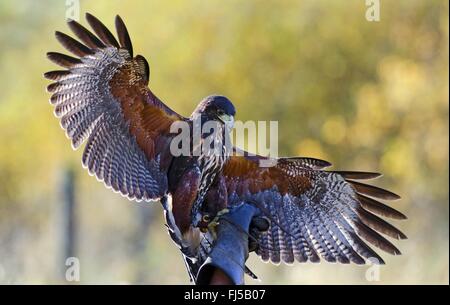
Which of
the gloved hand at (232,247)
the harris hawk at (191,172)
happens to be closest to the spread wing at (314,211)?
the harris hawk at (191,172)

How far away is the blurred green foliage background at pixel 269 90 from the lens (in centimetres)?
1766

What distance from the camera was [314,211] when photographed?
822cm

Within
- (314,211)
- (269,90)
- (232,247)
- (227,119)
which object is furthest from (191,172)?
(269,90)

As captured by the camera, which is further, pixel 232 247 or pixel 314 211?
pixel 314 211

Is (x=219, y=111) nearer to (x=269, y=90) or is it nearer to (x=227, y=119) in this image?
(x=227, y=119)

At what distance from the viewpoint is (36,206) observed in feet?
60.4

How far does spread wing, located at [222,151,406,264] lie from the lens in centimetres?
793

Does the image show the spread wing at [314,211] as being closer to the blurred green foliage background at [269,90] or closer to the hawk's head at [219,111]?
the hawk's head at [219,111]

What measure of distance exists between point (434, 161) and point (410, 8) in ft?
11.8

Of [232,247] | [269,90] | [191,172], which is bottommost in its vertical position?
[232,247]

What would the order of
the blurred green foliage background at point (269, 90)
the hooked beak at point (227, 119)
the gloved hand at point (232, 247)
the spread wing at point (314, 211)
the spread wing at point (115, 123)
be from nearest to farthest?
the gloved hand at point (232, 247)
the hooked beak at point (227, 119)
the spread wing at point (115, 123)
the spread wing at point (314, 211)
the blurred green foliage background at point (269, 90)

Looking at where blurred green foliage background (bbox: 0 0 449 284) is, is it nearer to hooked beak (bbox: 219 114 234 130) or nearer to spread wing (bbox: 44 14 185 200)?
spread wing (bbox: 44 14 185 200)

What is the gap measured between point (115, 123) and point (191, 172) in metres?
0.80

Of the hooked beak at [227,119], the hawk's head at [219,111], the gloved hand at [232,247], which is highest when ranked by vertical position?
the hawk's head at [219,111]
